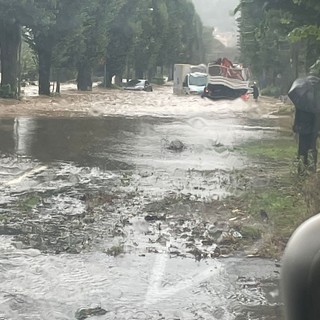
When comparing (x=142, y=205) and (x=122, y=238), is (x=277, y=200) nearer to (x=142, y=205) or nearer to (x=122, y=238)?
(x=142, y=205)

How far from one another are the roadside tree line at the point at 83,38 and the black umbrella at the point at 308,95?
58.6 ft

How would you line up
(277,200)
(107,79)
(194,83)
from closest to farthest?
1. (277,200)
2. (194,83)
3. (107,79)

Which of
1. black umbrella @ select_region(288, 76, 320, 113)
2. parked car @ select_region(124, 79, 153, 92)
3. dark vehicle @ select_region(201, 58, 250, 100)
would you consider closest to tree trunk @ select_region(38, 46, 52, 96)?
dark vehicle @ select_region(201, 58, 250, 100)

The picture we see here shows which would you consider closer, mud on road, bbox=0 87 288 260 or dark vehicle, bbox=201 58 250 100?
mud on road, bbox=0 87 288 260

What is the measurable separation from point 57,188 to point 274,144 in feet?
28.9

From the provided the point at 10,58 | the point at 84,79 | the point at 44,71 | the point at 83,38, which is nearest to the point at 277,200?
the point at 10,58

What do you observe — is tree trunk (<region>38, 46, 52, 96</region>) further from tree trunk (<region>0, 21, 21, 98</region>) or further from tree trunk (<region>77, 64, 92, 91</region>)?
tree trunk (<region>77, 64, 92, 91</region>)

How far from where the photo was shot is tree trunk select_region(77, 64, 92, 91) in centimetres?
4728

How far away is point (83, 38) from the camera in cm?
4000

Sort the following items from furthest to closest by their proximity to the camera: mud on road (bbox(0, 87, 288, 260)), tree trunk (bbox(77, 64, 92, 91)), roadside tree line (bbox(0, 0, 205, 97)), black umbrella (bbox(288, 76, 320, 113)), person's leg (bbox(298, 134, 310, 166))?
tree trunk (bbox(77, 64, 92, 91))
roadside tree line (bbox(0, 0, 205, 97))
person's leg (bbox(298, 134, 310, 166))
black umbrella (bbox(288, 76, 320, 113))
mud on road (bbox(0, 87, 288, 260))

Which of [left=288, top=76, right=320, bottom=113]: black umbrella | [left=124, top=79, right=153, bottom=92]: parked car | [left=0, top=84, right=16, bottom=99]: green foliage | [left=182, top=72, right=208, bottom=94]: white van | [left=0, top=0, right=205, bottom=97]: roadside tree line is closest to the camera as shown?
[left=288, top=76, right=320, bottom=113]: black umbrella

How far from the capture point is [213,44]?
405 ft

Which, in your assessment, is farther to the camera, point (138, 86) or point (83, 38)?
point (138, 86)

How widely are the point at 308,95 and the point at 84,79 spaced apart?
38.9m
